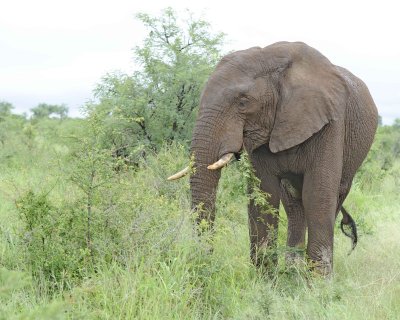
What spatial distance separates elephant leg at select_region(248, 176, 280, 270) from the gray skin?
0.4 inches

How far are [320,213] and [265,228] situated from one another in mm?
535

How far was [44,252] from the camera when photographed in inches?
193

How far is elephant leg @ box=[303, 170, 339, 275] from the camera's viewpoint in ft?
17.6

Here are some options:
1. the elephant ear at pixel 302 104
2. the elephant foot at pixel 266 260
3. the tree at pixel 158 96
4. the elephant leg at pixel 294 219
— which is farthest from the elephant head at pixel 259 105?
the tree at pixel 158 96

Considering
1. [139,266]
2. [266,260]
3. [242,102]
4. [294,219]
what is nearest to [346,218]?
[294,219]

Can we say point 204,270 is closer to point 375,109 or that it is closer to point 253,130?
point 253,130

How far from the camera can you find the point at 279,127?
5254 mm

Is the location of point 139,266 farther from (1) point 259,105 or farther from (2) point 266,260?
(1) point 259,105

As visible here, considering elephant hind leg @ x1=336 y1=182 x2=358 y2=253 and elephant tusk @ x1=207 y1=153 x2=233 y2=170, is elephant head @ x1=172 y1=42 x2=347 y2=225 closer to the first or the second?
elephant tusk @ x1=207 y1=153 x2=233 y2=170

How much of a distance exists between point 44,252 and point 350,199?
18.9ft

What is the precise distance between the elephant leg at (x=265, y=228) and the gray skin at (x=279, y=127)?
0.4 inches

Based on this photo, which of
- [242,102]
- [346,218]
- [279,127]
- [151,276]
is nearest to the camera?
[151,276]

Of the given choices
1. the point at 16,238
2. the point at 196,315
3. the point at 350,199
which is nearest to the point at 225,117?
the point at 196,315

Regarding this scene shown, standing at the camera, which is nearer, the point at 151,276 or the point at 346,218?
the point at 151,276
